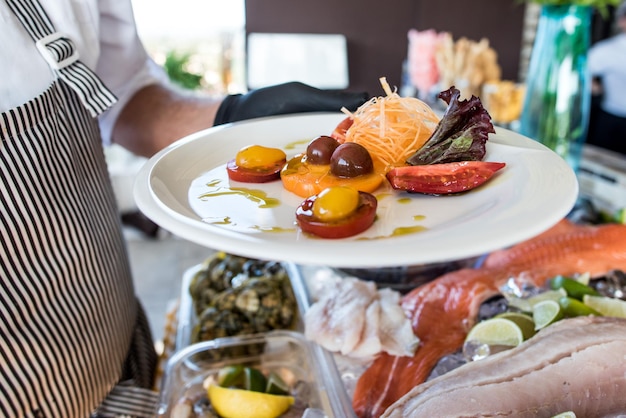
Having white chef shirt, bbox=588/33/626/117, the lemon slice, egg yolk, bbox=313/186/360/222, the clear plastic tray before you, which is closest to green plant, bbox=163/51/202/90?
white chef shirt, bbox=588/33/626/117

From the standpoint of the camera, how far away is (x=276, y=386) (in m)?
1.13

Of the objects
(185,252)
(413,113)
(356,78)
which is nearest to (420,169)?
(413,113)

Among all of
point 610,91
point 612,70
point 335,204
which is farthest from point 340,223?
point 610,91

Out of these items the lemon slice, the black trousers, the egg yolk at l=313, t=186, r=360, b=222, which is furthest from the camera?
the black trousers

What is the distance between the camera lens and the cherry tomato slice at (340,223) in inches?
26.9

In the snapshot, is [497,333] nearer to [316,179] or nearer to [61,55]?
[316,179]

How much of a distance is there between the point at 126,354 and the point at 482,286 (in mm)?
847

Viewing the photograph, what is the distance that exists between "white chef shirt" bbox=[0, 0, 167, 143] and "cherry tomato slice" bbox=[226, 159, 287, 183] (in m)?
0.41

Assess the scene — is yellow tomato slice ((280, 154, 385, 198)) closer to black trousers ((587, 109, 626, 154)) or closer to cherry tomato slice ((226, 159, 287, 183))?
cherry tomato slice ((226, 159, 287, 183))

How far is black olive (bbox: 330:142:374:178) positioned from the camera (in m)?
0.84

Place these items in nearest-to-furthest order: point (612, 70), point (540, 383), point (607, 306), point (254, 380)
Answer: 1. point (540, 383)
2. point (607, 306)
3. point (254, 380)
4. point (612, 70)

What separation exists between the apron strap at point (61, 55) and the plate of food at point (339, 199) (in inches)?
8.8

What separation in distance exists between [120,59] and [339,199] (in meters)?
0.92

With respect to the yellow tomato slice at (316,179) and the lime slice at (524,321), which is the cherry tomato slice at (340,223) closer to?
the yellow tomato slice at (316,179)
